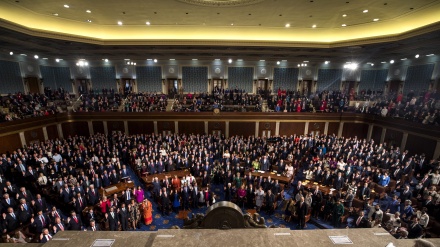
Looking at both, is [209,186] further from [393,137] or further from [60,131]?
[393,137]

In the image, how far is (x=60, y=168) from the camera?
1112 cm

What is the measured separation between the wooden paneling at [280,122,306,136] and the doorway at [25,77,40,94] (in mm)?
24357

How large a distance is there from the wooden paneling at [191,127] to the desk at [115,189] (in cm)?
887

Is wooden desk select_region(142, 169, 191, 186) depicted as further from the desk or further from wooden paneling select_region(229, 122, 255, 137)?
wooden paneling select_region(229, 122, 255, 137)

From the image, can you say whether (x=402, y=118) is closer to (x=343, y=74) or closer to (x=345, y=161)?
(x=345, y=161)

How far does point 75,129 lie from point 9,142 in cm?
471

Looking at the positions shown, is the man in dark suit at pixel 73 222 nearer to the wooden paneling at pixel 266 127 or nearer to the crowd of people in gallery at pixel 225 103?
the crowd of people in gallery at pixel 225 103

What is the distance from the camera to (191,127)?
18.7 meters

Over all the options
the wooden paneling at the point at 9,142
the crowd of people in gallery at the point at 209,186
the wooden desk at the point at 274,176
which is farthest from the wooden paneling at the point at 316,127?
the wooden paneling at the point at 9,142

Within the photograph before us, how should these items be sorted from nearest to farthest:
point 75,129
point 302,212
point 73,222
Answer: point 73,222, point 302,212, point 75,129

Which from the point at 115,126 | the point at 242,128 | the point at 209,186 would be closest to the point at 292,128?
the point at 242,128

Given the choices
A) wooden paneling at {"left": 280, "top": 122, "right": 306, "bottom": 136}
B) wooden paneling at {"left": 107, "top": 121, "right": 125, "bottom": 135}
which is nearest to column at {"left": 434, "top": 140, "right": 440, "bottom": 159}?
wooden paneling at {"left": 280, "top": 122, "right": 306, "bottom": 136}

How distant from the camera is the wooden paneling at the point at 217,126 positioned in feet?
61.2

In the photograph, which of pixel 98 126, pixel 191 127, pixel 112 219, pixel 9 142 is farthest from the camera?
pixel 191 127
